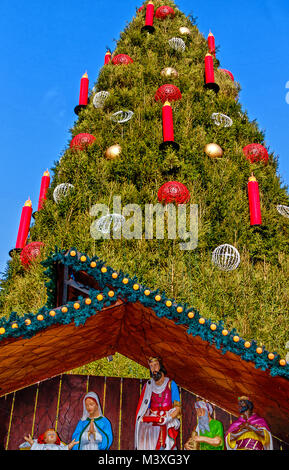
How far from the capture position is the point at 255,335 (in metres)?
12.9

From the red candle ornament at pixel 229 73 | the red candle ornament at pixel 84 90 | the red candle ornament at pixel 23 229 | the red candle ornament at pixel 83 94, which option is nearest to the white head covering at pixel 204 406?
the red candle ornament at pixel 23 229

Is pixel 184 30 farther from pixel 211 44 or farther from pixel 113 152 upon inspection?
pixel 113 152

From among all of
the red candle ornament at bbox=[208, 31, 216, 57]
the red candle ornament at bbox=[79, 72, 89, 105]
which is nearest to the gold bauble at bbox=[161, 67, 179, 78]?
the red candle ornament at bbox=[79, 72, 89, 105]

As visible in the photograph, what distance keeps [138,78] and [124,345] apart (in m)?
18.5

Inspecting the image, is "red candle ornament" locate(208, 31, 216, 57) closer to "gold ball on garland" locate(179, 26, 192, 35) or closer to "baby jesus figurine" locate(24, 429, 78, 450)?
"gold ball on garland" locate(179, 26, 192, 35)

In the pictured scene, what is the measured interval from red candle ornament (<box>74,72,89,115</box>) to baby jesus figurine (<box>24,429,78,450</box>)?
1953 centimetres

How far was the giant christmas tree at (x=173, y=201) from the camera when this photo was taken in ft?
46.0

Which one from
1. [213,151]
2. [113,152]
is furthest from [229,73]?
[113,152]

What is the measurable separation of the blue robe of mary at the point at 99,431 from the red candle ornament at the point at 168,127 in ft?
41.0

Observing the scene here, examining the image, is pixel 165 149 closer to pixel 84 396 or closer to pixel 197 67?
pixel 197 67

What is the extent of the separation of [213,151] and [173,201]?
4600mm

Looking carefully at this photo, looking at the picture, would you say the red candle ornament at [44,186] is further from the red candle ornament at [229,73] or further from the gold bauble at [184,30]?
the gold bauble at [184,30]

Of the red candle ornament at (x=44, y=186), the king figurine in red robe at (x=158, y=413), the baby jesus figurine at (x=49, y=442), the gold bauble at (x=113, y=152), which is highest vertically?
the gold bauble at (x=113, y=152)

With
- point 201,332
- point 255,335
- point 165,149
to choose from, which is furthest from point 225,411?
point 165,149
